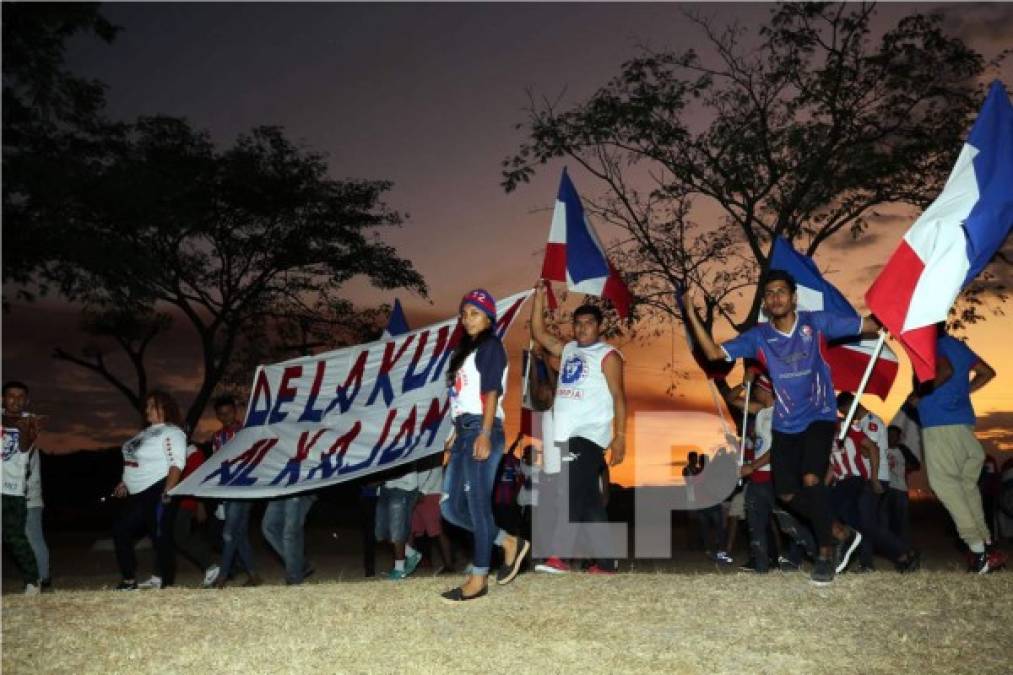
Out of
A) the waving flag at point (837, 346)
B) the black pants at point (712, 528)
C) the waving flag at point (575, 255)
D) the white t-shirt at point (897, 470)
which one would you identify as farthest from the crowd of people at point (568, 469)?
the black pants at point (712, 528)

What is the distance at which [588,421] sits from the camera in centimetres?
858

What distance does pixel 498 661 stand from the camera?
5.61 metres

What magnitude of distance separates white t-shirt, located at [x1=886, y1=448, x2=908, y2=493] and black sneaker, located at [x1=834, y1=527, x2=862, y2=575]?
4799 mm

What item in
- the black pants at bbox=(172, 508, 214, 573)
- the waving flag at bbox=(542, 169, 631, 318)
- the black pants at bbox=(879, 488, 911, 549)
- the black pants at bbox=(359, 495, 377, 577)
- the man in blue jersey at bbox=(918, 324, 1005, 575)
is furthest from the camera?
the black pants at bbox=(879, 488, 911, 549)

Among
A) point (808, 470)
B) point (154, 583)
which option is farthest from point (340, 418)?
point (808, 470)

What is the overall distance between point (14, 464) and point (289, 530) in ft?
8.48

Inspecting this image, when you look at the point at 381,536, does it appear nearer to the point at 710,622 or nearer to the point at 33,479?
the point at 33,479

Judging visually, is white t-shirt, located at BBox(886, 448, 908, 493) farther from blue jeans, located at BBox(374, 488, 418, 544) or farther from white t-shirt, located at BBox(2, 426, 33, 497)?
white t-shirt, located at BBox(2, 426, 33, 497)

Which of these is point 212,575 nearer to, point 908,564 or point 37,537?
point 37,537

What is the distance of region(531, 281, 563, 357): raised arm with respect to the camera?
359 inches

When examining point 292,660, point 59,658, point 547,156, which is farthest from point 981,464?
point 547,156

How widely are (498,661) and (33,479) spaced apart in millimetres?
6555

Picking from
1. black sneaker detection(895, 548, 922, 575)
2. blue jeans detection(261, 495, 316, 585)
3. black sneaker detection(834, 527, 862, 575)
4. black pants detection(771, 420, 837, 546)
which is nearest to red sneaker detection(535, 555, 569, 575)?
black pants detection(771, 420, 837, 546)

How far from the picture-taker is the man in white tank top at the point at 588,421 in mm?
8570
